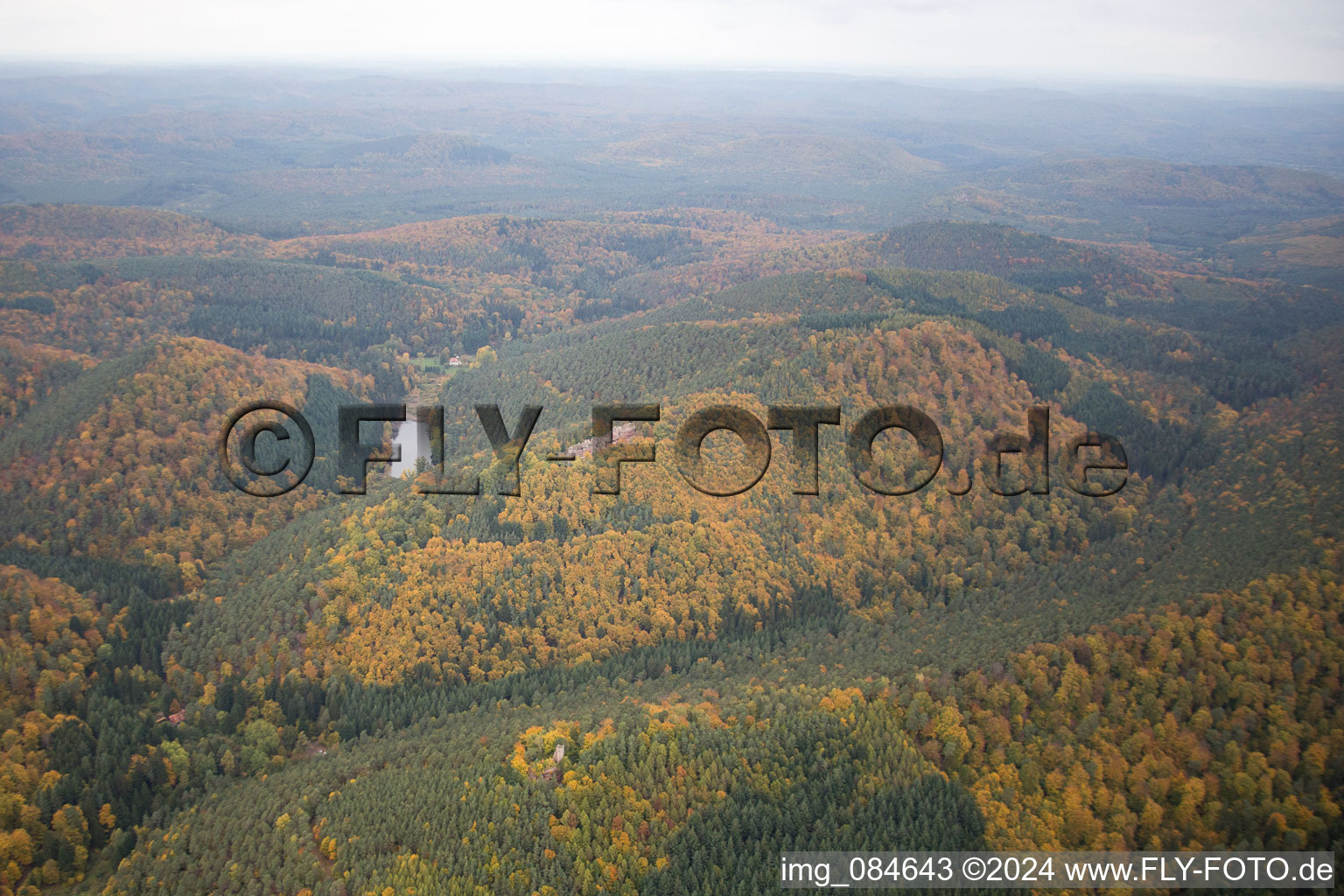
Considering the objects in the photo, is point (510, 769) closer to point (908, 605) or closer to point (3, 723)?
point (3, 723)

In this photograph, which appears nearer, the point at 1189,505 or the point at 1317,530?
the point at 1317,530

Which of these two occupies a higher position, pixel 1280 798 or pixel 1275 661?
pixel 1275 661

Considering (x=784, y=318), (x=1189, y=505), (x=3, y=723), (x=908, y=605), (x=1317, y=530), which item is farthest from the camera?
(x=784, y=318)

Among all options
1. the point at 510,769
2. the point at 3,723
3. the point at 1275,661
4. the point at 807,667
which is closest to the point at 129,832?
the point at 3,723

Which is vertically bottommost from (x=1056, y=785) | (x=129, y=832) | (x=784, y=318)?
(x=129, y=832)

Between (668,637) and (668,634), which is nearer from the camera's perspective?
(668,637)

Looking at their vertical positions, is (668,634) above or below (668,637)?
above

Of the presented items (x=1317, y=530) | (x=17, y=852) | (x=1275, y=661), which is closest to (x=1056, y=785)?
(x=1275, y=661)

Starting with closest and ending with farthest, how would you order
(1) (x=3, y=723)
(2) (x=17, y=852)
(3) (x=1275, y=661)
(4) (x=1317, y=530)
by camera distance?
(2) (x=17, y=852) < (3) (x=1275, y=661) < (1) (x=3, y=723) < (4) (x=1317, y=530)
